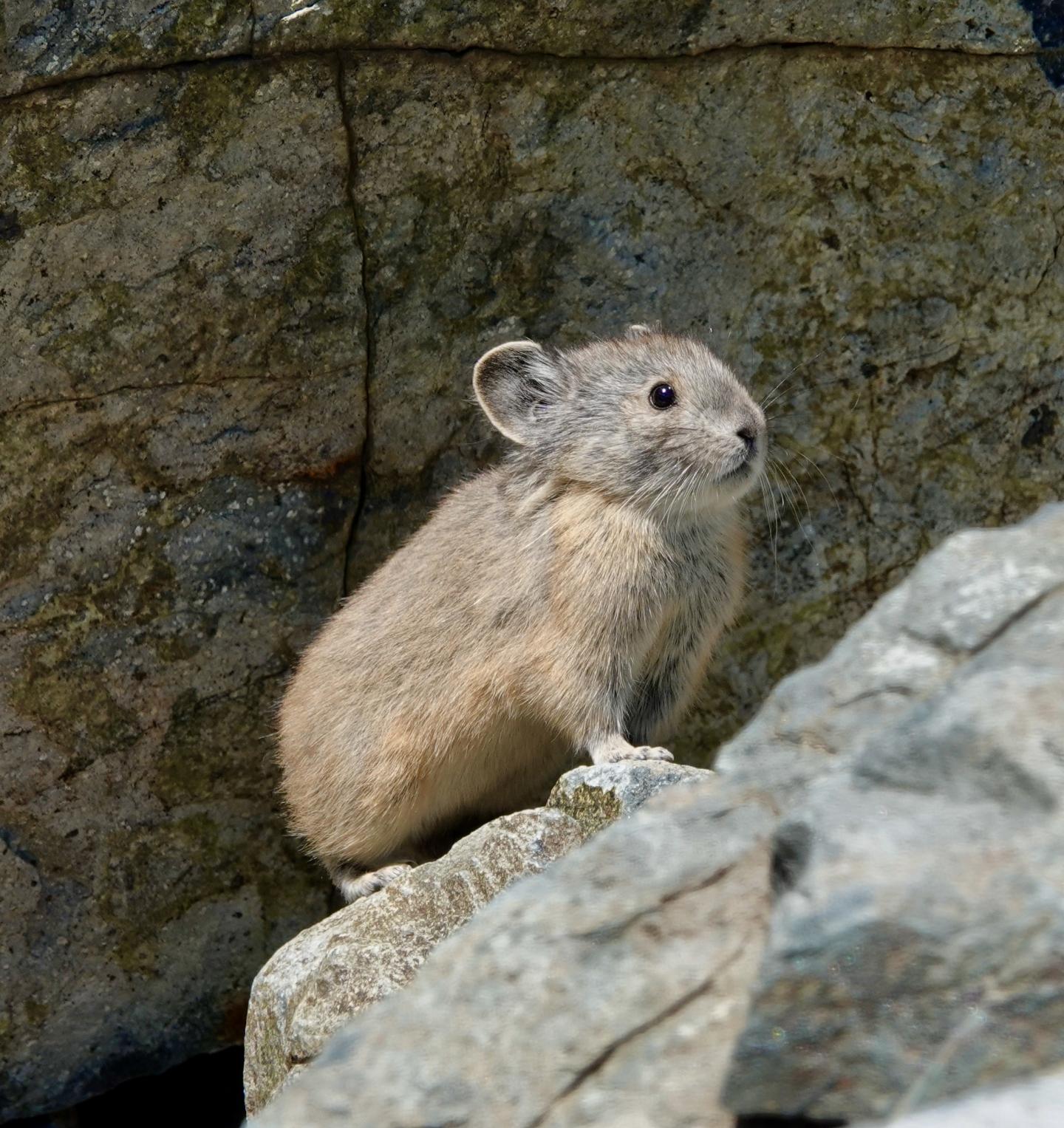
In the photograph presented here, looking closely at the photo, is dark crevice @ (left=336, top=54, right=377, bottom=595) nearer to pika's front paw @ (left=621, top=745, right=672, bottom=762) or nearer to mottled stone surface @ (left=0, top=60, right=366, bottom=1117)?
mottled stone surface @ (left=0, top=60, right=366, bottom=1117)

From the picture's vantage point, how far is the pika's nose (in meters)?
7.04

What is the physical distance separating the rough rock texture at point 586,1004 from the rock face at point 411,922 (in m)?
2.15

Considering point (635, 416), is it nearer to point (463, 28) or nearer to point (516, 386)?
point (516, 386)

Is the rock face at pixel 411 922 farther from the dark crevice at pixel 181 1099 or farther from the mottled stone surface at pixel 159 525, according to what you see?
the dark crevice at pixel 181 1099

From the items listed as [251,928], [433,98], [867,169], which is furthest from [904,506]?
[251,928]

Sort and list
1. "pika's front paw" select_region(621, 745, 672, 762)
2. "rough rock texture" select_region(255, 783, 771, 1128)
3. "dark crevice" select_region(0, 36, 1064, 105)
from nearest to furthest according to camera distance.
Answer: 1. "rough rock texture" select_region(255, 783, 771, 1128)
2. "pika's front paw" select_region(621, 745, 672, 762)
3. "dark crevice" select_region(0, 36, 1064, 105)

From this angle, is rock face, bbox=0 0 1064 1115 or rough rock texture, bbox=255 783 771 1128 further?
rock face, bbox=0 0 1064 1115

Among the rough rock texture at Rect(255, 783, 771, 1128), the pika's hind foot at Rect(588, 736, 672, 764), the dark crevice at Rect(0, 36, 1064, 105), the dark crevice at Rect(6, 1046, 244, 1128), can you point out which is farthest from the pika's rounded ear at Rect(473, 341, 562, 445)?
the rough rock texture at Rect(255, 783, 771, 1128)

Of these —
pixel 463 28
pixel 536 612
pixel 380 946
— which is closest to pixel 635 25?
pixel 463 28

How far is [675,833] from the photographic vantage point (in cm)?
401

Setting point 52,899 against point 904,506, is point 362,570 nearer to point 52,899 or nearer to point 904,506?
point 52,899

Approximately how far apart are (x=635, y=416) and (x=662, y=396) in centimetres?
14

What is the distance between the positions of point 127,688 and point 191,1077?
211 centimetres

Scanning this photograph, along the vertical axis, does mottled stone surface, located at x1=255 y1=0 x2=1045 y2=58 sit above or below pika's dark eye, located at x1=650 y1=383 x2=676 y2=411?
above
